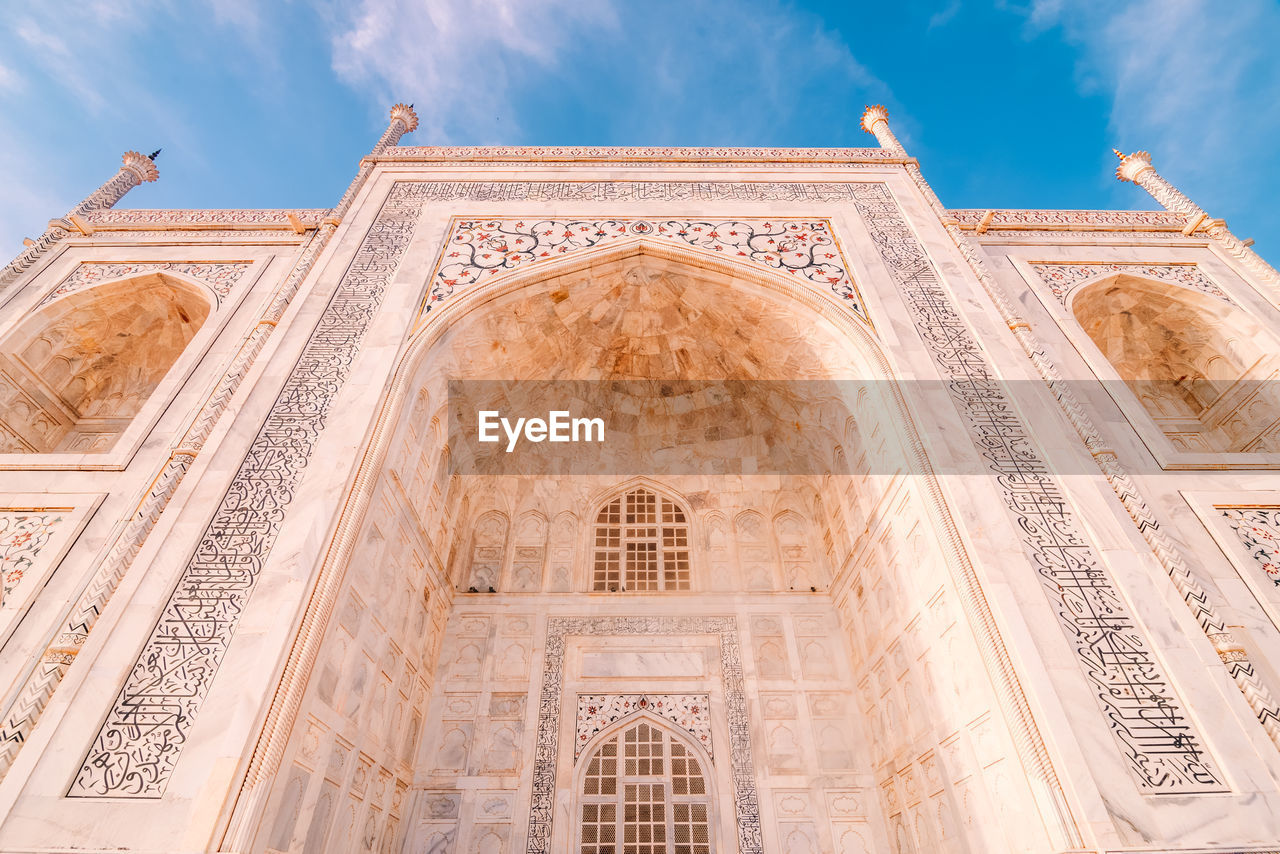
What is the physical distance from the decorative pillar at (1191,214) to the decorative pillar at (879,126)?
3254mm

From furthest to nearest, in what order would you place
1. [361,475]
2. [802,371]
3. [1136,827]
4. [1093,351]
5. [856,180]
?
[856,180], [802,371], [1093,351], [361,475], [1136,827]

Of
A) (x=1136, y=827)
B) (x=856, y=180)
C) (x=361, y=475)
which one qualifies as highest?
(x=856, y=180)

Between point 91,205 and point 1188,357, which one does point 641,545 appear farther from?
point 91,205

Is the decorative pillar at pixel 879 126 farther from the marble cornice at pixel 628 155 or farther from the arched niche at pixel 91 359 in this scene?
the arched niche at pixel 91 359

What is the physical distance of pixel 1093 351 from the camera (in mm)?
6543

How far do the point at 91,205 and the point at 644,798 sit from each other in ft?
30.1

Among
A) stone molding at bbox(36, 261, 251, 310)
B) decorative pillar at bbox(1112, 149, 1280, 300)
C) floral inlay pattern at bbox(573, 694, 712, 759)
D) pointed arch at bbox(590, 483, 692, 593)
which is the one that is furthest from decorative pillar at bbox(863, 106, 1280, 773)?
stone molding at bbox(36, 261, 251, 310)

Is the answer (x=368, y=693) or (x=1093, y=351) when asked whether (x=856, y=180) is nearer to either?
(x=1093, y=351)

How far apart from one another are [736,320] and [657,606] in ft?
10.9

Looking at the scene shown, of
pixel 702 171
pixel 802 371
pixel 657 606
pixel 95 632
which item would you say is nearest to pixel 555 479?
pixel 657 606

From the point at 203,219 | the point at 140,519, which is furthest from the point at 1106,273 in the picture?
the point at 203,219

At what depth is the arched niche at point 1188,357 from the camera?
6.79m

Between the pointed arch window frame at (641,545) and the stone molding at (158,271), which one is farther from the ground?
the stone molding at (158,271)

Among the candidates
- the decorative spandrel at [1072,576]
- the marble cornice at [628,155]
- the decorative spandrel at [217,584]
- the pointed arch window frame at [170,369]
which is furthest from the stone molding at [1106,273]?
the pointed arch window frame at [170,369]
